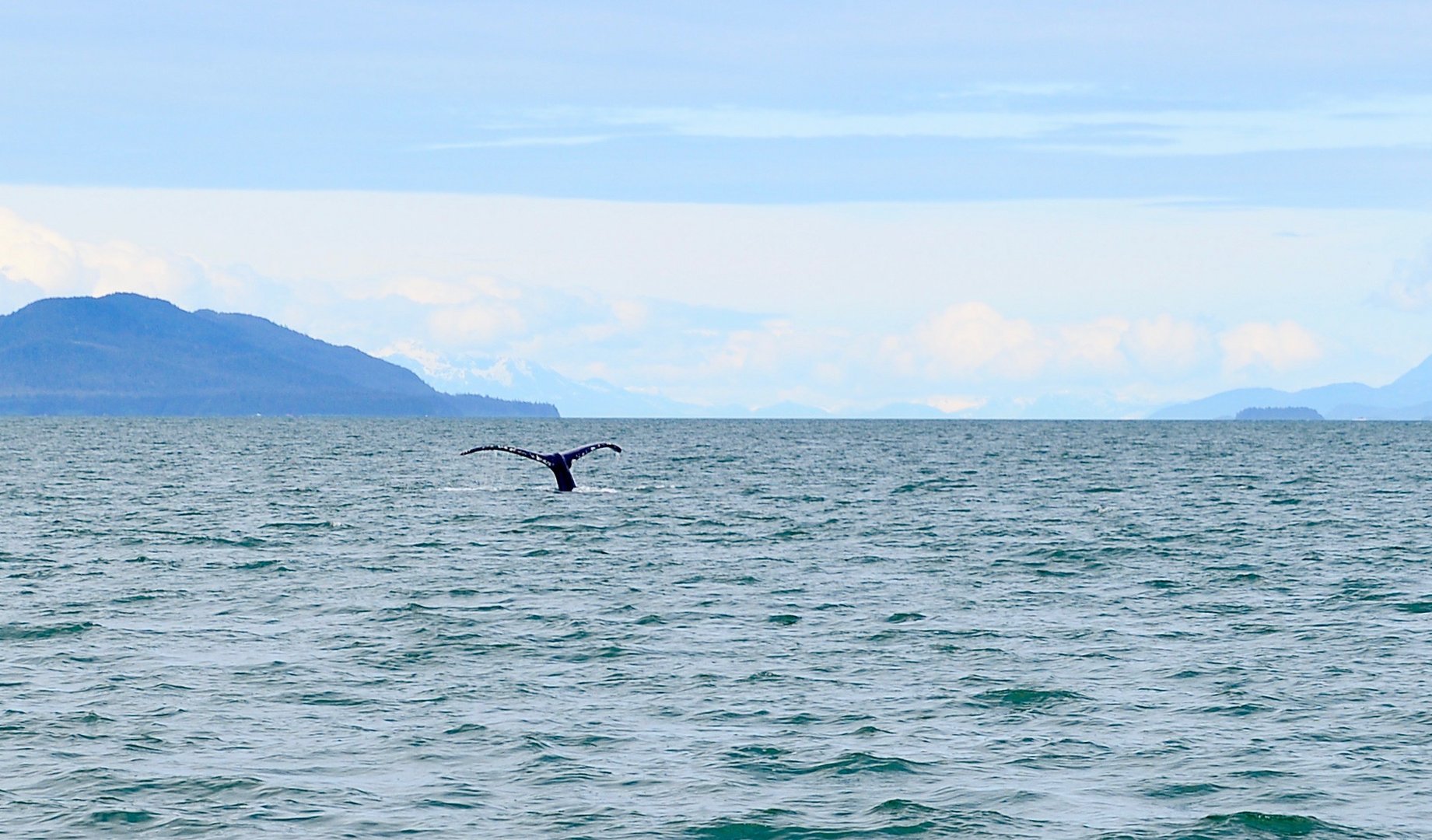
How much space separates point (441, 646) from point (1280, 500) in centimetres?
6125

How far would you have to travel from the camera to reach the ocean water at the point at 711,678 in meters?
22.2

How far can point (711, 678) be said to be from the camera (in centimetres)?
3070

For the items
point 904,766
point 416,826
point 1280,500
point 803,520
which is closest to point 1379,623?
point 904,766

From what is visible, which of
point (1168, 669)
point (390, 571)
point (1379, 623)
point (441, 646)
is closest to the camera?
point (1168, 669)

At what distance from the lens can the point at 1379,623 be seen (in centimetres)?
3784

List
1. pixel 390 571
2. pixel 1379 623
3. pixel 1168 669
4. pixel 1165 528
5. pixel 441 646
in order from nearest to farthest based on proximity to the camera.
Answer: pixel 1168 669, pixel 441 646, pixel 1379 623, pixel 390 571, pixel 1165 528

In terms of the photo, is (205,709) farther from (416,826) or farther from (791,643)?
(791,643)

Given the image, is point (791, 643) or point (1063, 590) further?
point (1063, 590)

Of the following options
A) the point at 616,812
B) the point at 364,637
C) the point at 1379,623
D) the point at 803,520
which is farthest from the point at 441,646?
the point at 803,520

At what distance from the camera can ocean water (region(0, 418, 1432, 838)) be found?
22172mm

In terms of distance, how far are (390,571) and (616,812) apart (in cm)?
2723

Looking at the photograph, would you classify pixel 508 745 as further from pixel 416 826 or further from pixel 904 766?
pixel 904 766

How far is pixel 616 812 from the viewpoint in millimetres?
21875

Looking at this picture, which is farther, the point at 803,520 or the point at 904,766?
the point at 803,520
